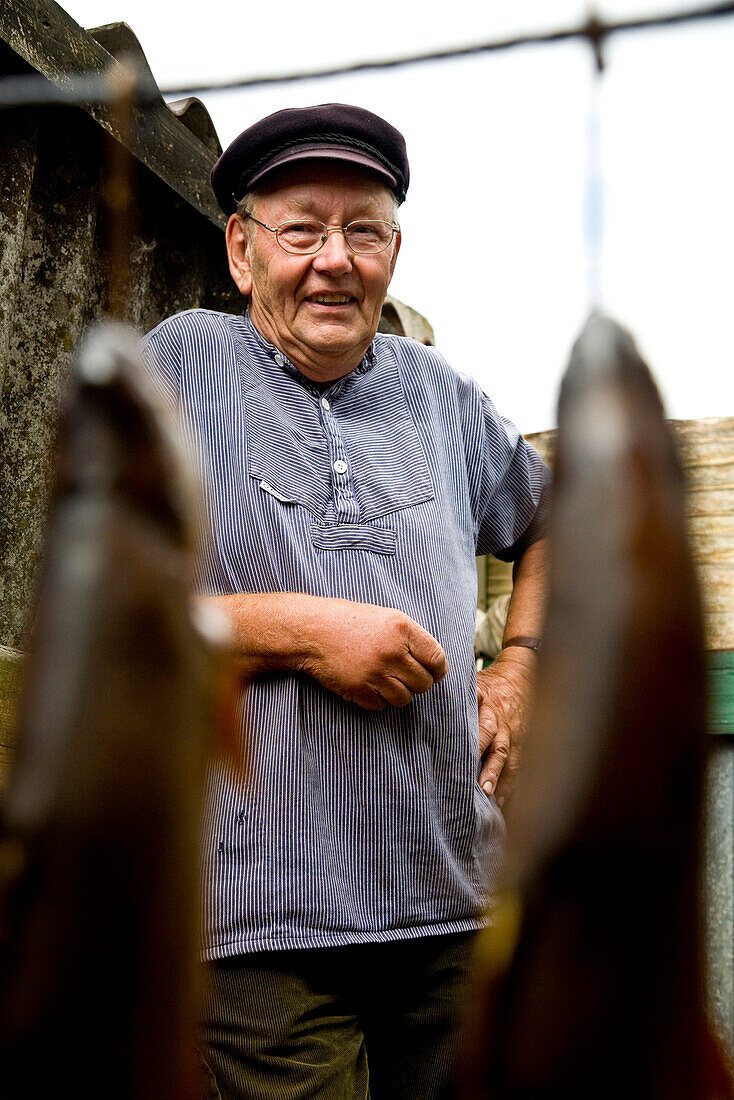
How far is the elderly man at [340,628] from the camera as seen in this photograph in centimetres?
123

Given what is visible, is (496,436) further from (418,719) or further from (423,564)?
(418,719)

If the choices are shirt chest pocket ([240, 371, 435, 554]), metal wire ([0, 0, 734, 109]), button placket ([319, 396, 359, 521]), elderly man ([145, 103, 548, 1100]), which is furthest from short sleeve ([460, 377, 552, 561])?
metal wire ([0, 0, 734, 109])

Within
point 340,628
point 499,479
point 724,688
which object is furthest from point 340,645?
point 724,688

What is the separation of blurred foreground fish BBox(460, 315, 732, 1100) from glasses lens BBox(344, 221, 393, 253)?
1.15 m

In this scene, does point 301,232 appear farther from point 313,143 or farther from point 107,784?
point 107,784

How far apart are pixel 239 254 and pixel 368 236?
0.23 meters

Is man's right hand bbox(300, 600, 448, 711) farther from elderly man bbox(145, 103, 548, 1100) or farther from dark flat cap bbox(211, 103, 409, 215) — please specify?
dark flat cap bbox(211, 103, 409, 215)

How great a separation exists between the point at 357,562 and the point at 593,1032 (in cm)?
94

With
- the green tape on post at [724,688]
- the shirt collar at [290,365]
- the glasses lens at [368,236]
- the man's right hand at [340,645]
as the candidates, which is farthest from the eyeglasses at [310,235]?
the green tape on post at [724,688]

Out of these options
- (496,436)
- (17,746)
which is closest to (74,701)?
(17,746)

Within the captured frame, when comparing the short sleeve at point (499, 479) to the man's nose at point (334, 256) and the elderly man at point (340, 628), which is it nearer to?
the elderly man at point (340, 628)

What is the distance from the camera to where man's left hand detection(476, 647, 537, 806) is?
151 cm

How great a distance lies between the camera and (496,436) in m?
1.70

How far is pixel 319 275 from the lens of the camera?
59.4 inches
